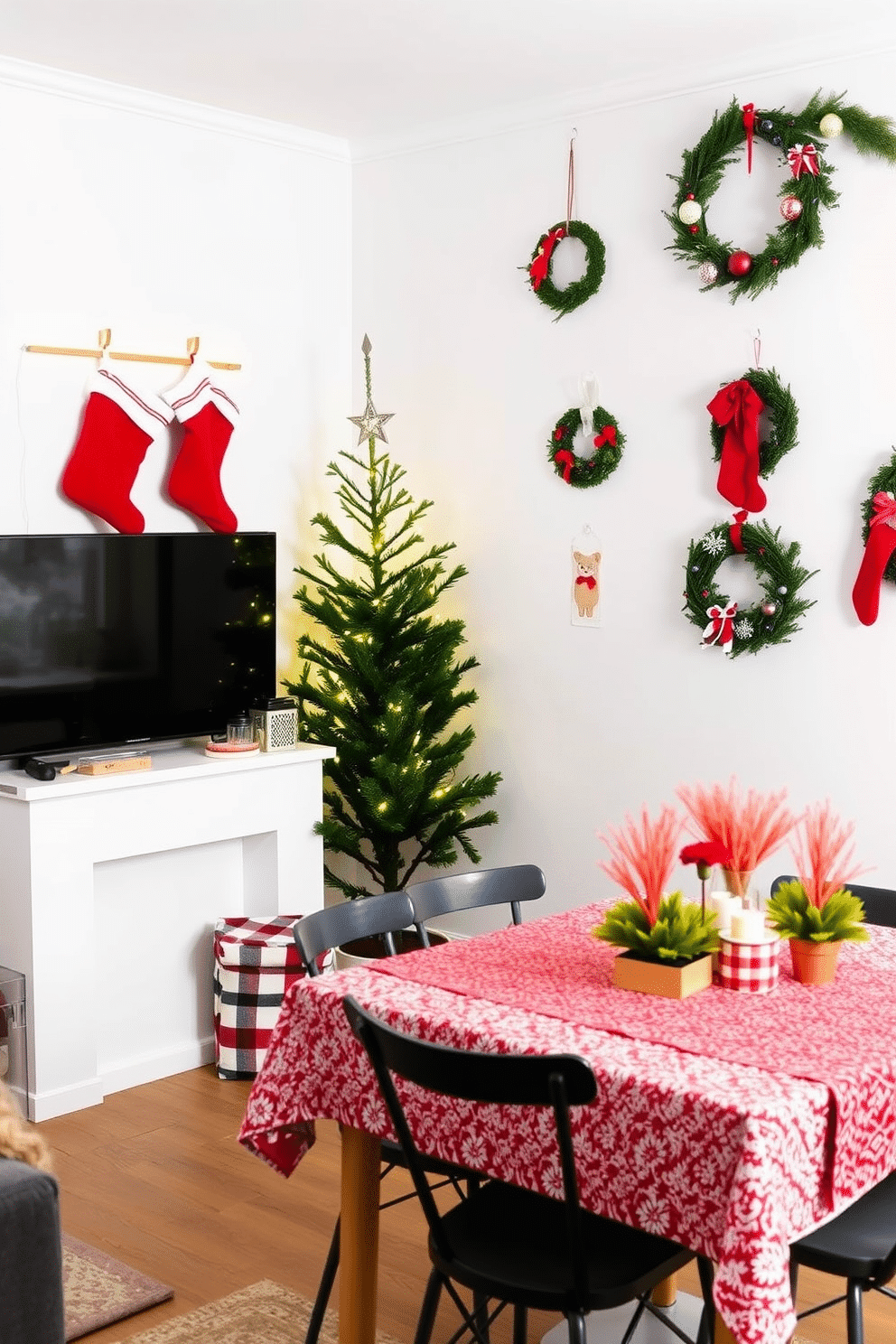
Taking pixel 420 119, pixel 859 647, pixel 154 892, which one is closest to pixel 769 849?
pixel 859 647

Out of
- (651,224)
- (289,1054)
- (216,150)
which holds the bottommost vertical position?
(289,1054)

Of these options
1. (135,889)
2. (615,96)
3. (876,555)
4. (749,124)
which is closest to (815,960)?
(876,555)

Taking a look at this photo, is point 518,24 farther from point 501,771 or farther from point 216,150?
point 501,771

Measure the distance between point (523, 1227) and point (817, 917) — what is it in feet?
2.27

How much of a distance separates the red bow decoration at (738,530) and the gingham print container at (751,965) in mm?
1984

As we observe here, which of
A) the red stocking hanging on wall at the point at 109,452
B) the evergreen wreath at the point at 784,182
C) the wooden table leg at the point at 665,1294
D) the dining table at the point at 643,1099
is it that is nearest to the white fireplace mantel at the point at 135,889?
the red stocking hanging on wall at the point at 109,452

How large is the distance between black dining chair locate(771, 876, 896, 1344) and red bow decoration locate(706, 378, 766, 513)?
7.36 feet

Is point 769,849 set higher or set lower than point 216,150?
lower

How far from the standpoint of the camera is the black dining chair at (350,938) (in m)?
2.46

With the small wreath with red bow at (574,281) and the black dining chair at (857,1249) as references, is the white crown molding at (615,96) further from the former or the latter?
Result: the black dining chair at (857,1249)

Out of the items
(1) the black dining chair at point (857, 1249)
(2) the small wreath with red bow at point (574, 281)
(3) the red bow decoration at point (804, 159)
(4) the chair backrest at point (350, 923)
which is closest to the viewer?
(1) the black dining chair at point (857, 1249)

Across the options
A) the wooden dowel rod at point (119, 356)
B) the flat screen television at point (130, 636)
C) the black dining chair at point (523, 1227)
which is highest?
the wooden dowel rod at point (119, 356)

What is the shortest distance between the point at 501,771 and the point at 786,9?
8.18 ft

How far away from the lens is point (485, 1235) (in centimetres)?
218
